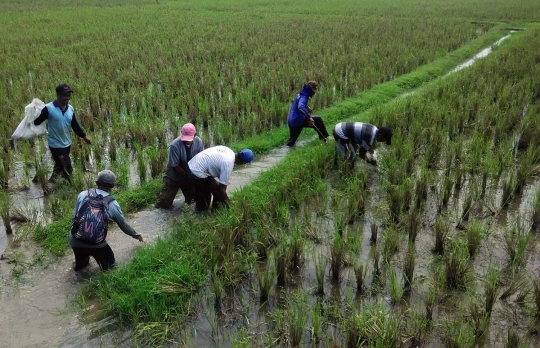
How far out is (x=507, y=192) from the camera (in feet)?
17.4

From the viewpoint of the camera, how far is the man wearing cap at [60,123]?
207 inches

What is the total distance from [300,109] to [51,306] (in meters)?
4.40

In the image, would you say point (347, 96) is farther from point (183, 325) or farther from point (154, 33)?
point (154, 33)

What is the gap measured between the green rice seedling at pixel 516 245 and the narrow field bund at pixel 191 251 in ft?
7.19

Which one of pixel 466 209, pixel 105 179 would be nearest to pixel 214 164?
pixel 105 179

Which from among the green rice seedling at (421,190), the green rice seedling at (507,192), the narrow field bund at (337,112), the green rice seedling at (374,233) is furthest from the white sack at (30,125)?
the green rice seedling at (507,192)

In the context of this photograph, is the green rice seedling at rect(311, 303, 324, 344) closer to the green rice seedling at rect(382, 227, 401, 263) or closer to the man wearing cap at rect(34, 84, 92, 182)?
the green rice seedling at rect(382, 227, 401, 263)

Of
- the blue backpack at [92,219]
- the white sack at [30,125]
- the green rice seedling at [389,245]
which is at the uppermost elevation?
the white sack at [30,125]

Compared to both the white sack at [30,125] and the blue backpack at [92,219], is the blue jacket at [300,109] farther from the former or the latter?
the blue backpack at [92,219]

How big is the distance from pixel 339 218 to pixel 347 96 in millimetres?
5804

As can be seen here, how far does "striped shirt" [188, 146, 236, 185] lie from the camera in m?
4.78

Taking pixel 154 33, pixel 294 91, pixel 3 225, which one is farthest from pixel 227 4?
pixel 3 225

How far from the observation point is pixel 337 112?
9.02 meters

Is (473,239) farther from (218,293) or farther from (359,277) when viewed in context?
(218,293)
